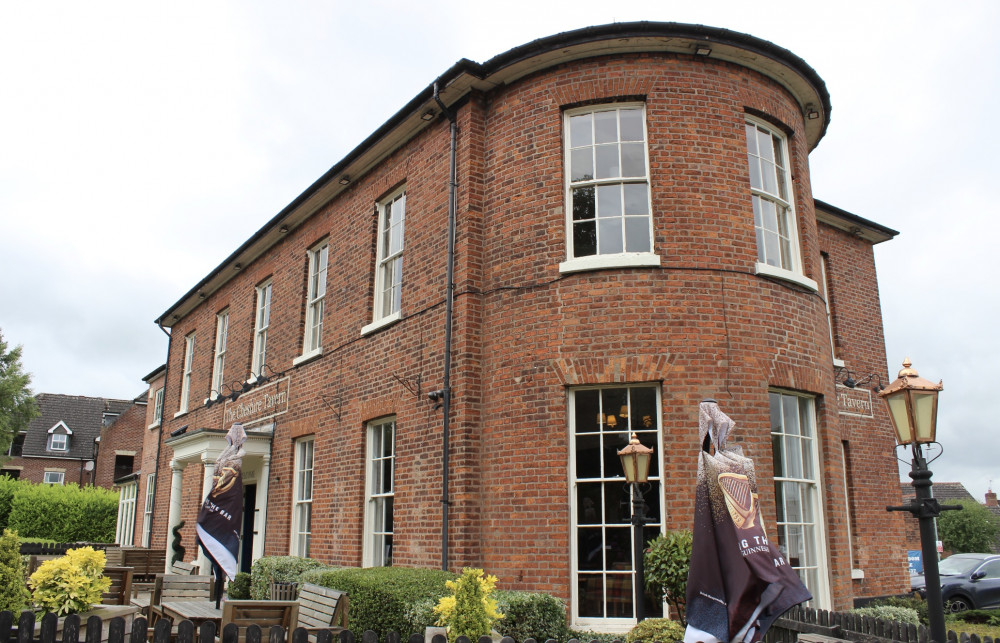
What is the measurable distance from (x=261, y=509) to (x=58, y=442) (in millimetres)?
42524

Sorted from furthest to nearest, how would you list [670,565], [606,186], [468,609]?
[606,186] < [670,565] < [468,609]

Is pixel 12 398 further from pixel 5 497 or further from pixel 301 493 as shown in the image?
pixel 301 493

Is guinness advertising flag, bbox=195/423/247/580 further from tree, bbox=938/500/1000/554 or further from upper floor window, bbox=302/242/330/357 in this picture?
tree, bbox=938/500/1000/554

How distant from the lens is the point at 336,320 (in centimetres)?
1404

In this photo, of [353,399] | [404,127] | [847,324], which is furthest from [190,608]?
[847,324]

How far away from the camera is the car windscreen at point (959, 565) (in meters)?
17.4

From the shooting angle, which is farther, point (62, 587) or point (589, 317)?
point (589, 317)

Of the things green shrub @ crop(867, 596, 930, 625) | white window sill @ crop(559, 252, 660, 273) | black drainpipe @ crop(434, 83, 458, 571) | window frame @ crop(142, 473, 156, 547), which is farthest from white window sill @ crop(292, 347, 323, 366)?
window frame @ crop(142, 473, 156, 547)

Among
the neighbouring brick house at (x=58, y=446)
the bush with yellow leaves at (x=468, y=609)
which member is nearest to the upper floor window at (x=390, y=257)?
the bush with yellow leaves at (x=468, y=609)

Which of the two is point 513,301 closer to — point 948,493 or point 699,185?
point 699,185

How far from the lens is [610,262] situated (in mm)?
9664

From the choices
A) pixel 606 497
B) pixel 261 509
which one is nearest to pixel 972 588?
pixel 606 497

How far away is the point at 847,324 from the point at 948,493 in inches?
1649

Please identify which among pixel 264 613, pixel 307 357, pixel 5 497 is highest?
pixel 307 357
